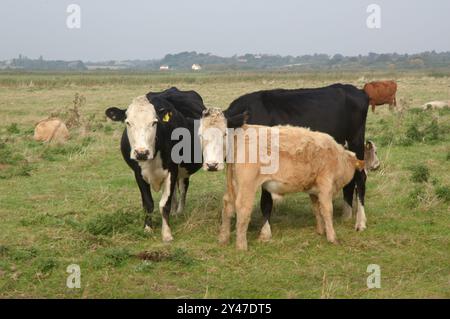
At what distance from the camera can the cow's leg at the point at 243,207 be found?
674 cm

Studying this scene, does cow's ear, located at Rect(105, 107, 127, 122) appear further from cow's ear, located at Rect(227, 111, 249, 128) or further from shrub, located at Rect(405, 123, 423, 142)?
shrub, located at Rect(405, 123, 423, 142)

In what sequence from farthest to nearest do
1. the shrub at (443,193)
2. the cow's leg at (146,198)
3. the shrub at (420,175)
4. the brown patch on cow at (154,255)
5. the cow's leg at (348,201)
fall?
the shrub at (420,175) < the shrub at (443,193) < the cow's leg at (348,201) < the cow's leg at (146,198) < the brown patch on cow at (154,255)

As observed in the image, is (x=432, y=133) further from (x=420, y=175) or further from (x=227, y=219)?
(x=227, y=219)

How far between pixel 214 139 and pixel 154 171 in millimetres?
1361

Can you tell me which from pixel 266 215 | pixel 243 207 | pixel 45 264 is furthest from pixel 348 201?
pixel 45 264

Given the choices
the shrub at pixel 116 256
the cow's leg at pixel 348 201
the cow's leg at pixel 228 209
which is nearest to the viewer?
the shrub at pixel 116 256

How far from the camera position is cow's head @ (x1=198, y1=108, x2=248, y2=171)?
21.3 feet

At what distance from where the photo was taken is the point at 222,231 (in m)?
7.06

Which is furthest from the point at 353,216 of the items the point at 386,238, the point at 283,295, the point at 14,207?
the point at 14,207

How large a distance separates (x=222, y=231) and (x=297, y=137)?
153cm

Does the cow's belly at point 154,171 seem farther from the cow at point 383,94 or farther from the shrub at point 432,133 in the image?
the cow at point 383,94

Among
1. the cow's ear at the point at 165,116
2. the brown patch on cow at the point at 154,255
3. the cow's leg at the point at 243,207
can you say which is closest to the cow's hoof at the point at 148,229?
the brown patch on cow at the point at 154,255

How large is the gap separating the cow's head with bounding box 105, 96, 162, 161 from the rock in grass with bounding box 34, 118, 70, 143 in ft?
29.0
